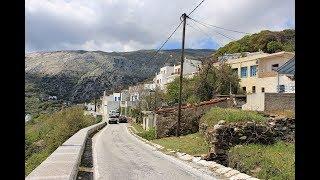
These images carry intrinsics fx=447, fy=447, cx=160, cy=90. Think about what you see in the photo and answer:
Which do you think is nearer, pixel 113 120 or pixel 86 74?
pixel 113 120

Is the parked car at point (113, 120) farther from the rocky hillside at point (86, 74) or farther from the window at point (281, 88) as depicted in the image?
the rocky hillside at point (86, 74)

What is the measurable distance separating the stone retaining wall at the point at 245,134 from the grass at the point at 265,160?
19.6 inches

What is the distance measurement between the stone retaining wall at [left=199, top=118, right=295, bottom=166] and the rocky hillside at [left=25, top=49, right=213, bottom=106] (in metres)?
113

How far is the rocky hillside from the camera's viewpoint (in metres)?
150

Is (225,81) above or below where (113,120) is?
above

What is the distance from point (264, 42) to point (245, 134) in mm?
49224

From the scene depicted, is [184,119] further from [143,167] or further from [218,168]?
[218,168]

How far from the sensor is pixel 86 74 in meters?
168

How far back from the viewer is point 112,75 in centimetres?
16762

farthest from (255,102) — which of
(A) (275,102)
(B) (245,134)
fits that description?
(B) (245,134)

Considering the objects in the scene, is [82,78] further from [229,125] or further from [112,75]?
[229,125]
